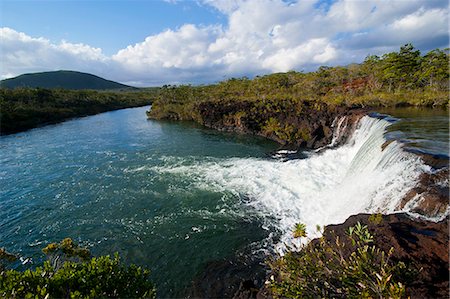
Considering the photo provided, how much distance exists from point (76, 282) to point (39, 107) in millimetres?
66504

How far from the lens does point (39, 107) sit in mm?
58719

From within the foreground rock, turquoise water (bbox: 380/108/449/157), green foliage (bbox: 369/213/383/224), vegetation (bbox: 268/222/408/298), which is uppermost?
turquoise water (bbox: 380/108/449/157)

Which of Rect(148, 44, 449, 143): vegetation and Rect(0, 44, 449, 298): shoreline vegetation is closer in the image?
Rect(0, 44, 449, 298): shoreline vegetation

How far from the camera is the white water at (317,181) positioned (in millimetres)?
11641

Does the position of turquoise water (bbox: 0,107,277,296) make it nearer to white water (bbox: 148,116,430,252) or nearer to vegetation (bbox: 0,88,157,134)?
white water (bbox: 148,116,430,252)

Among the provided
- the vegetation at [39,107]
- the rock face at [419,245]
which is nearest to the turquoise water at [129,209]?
the rock face at [419,245]

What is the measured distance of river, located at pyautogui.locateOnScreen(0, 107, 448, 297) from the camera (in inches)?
463

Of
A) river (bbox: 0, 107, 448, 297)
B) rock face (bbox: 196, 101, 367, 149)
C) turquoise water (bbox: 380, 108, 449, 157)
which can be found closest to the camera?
river (bbox: 0, 107, 448, 297)

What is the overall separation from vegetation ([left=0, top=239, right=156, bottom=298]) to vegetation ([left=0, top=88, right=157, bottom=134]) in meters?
48.6

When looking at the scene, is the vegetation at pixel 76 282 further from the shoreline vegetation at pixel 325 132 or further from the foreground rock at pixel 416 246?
the foreground rock at pixel 416 246

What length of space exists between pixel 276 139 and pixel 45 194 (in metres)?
24.0

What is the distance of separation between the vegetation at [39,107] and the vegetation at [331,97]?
2193cm

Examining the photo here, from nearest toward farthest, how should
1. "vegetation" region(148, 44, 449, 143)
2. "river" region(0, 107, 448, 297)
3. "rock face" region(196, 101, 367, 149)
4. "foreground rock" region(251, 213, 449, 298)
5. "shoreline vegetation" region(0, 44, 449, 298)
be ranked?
"shoreline vegetation" region(0, 44, 449, 298) < "foreground rock" region(251, 213, 449, 298) < "river" region(0, 107, 448, 297) < "rock face" region(196, 101, 367, 149) < "vegetation" region(148, 44, 449, 143)

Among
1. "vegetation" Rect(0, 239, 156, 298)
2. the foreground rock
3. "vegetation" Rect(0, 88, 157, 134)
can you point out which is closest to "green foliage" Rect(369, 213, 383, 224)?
the foreground rock
